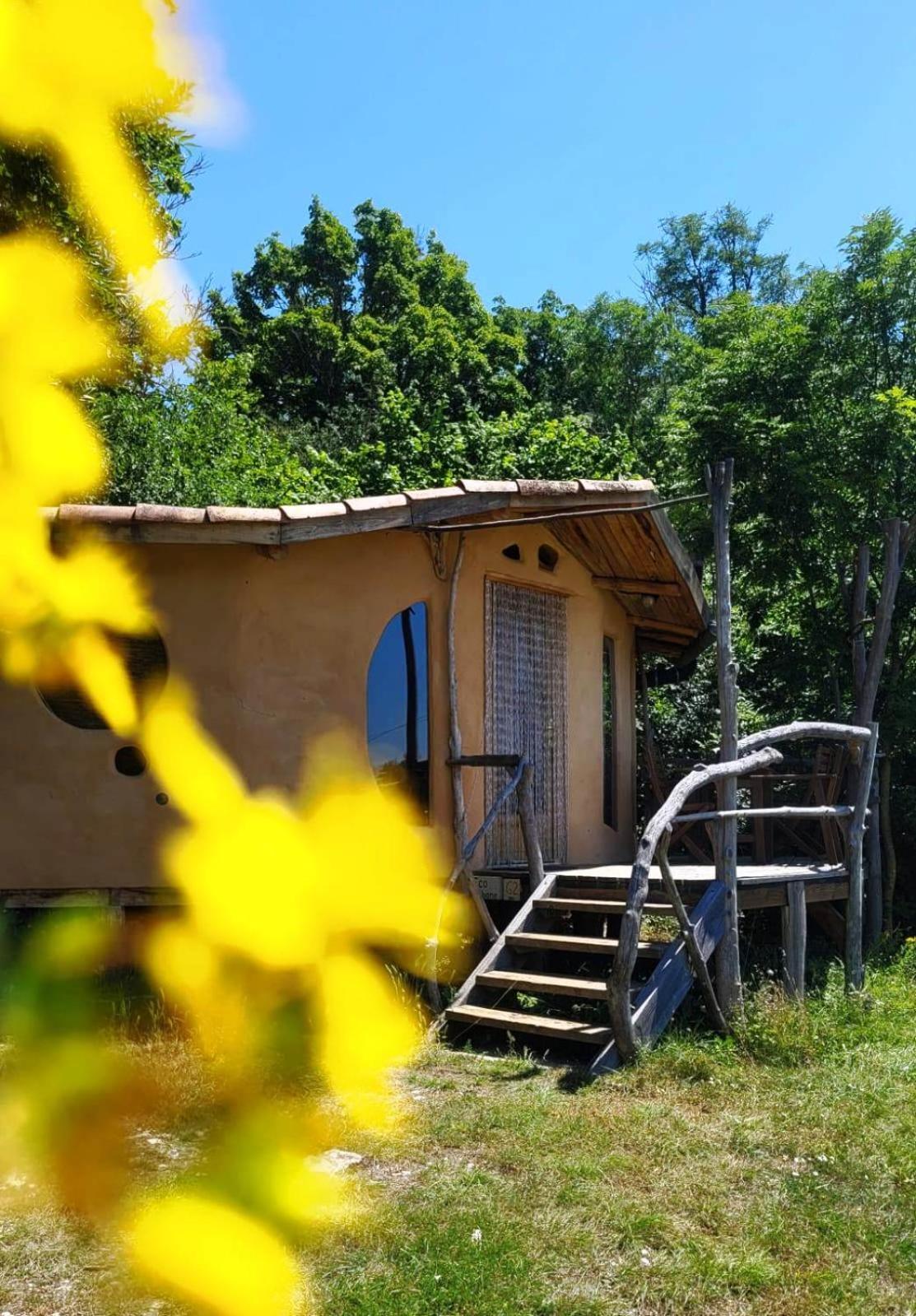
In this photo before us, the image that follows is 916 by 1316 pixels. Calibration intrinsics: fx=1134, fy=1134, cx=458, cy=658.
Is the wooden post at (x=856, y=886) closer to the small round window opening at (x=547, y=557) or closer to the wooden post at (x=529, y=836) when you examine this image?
the wooden post at (x=529, y=836)

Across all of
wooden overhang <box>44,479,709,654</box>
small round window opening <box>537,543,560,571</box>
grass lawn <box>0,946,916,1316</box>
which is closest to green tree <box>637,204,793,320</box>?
wooden overhang <box>44,479,709,654</box>

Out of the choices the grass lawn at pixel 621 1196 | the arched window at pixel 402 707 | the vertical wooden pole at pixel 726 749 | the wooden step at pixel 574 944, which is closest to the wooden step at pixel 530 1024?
the grass lawn at pixel 621 1196

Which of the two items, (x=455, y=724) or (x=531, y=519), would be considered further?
(x=455, y=724)

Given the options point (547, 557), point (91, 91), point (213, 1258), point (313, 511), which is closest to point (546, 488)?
point (547, 557)

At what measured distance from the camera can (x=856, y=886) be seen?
7.44m

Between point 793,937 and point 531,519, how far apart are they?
125 inches

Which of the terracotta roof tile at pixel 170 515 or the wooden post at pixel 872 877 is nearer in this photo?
the terracotta roof tile at pixel 170 515

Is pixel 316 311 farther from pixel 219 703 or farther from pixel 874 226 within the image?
pixel 219 703

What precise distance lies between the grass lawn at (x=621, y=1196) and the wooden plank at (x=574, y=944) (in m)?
0.74

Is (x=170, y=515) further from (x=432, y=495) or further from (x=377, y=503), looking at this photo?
(x=432, y=495)

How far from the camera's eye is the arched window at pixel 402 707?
7.80m

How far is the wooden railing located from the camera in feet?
18.7

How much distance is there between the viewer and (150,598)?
7340 millimetres

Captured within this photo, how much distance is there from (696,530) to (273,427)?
1277 centimetres
